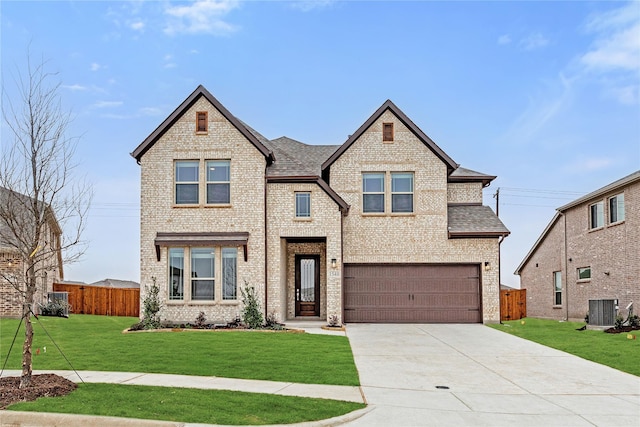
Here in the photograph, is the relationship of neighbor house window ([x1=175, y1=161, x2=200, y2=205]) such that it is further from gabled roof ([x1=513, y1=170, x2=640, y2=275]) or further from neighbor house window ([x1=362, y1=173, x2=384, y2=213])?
gabled roof ([x1=513, y1=170, x2=640, y2=275])

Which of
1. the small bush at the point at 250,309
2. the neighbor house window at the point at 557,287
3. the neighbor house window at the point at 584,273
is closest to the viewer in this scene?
the small bush at the point at 250,309

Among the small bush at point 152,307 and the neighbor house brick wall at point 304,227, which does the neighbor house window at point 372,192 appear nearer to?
the neighbor house brick wall at point 304,227

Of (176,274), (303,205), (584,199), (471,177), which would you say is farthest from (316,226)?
(584,199)

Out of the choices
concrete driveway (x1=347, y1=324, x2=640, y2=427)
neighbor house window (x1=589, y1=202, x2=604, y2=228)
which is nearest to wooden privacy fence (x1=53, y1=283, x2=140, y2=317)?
concrete driveway (x1=347, y1=324, x2=640, y2=427)

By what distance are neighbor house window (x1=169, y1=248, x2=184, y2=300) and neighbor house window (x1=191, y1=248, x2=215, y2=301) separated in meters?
0.39

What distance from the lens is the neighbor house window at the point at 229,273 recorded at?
2248 centimetres

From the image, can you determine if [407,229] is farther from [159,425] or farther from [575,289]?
[159,425]

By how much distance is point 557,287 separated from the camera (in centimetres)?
3195

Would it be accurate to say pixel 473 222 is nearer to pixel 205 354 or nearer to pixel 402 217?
pixel 402 217

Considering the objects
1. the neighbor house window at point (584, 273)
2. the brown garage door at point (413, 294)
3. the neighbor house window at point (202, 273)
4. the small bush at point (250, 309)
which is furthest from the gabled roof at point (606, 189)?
the neighbor house window at point (202, 273)

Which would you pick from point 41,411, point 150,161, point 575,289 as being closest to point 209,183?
point 150,161

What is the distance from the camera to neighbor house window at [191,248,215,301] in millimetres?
22531

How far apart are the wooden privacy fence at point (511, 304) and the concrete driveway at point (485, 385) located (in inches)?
399

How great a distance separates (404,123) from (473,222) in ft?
15.6
